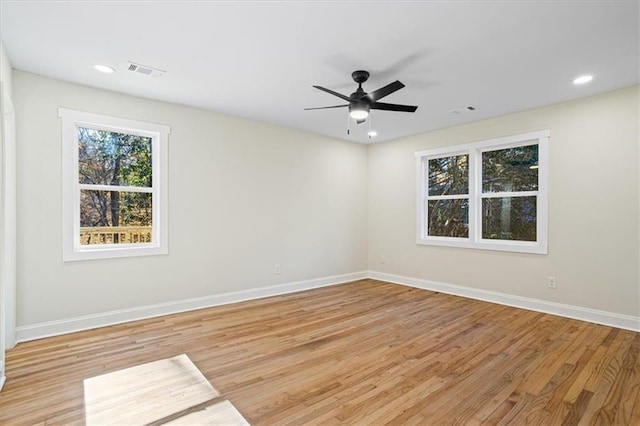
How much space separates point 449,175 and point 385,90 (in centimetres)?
301

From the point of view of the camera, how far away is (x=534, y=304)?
4.36 meters

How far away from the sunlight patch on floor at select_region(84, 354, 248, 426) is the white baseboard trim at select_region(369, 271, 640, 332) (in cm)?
403

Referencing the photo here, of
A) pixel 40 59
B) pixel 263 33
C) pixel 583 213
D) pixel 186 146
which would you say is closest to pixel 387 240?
pixel 583 213

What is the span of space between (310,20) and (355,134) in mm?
3435

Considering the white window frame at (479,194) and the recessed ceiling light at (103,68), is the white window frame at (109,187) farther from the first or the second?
the white window frame at (479,194)

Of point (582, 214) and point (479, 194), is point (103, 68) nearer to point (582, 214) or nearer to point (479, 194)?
point (479, 194)

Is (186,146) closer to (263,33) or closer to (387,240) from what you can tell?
(263,33)

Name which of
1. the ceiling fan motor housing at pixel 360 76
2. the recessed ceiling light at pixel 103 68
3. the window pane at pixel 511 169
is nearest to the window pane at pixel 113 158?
the recessed ceiling light at pixel 103 68

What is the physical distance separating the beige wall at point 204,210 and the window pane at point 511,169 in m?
2.28

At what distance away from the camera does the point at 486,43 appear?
2756 millimetres

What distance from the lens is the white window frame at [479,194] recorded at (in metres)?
4.32

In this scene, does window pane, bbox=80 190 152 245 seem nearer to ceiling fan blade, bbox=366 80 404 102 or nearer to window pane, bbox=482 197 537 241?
ceiling fan blade, bbox=366 80 404 102

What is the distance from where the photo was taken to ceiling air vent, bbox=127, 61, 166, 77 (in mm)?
3182

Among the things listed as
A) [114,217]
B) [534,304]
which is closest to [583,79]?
[534,304]
